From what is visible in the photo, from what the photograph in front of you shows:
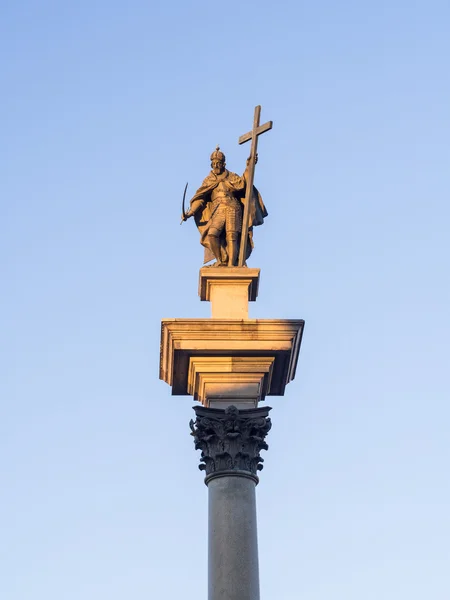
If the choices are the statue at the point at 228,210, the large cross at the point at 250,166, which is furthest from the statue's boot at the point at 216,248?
the large cross at the point at 250,166

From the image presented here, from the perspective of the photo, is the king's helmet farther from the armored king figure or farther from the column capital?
the column capital

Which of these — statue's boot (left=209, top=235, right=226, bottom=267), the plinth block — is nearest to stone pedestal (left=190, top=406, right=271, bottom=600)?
the plinth block

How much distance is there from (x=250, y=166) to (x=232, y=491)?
635 cm

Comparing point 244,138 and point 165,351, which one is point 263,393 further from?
point 244,138

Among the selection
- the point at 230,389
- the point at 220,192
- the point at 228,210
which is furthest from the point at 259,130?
the point at 230,389

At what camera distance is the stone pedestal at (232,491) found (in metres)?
16.1

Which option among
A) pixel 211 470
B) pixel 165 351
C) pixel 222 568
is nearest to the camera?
pixel 222 568

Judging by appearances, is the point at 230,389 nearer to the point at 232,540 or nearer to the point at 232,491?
the point at 232,491

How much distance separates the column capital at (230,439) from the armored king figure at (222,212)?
10.6 feet

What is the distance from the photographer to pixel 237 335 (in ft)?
59.6

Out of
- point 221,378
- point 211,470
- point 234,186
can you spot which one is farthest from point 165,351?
point 234,186

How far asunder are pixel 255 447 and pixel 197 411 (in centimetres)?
110

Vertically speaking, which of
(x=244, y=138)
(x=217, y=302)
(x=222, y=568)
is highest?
(x=244, y=138)

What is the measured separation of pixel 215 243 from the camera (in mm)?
19938
